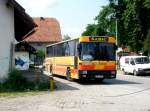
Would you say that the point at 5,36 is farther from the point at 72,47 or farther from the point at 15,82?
the point at 72,47

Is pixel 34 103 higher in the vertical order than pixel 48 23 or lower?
lower

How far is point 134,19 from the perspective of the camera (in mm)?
60844

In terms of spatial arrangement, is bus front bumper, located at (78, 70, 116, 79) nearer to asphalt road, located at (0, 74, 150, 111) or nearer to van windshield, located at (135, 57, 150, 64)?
asphalt road, located at (0, 74, 150, 111)

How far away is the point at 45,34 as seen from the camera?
104 meters

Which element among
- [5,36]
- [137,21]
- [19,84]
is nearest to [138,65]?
[137,21]

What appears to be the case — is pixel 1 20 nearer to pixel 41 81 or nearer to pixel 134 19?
pixel 41 81

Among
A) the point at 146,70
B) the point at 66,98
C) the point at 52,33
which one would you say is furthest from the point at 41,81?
the point at 52,33

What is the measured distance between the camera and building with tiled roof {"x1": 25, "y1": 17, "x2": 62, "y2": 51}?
332ft

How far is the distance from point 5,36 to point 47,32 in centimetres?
7765

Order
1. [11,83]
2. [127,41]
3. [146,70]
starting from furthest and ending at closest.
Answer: [127,41] < [146,70] < [11,83]

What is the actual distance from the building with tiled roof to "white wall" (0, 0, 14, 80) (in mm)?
71909

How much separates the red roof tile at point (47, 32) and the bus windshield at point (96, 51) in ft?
226

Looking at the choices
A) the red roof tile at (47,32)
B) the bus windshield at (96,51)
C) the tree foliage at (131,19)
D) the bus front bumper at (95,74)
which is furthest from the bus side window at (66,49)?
the red roof tile at (47,32)

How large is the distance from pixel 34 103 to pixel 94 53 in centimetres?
1261
